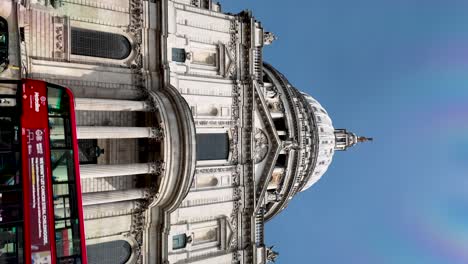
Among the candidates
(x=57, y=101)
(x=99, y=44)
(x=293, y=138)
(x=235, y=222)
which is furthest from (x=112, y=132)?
(x=293, y=138)

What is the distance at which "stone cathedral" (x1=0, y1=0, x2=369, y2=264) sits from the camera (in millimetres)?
29125

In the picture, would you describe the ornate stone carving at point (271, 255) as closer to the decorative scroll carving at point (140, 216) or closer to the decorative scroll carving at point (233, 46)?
the decorative scroll carving at point (140, 216)

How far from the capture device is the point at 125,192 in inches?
1200

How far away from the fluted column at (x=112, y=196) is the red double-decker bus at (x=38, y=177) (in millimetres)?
7456

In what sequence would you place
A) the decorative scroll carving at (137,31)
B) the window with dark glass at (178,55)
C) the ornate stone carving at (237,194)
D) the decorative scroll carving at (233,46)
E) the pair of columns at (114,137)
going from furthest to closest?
the decorative scroll carving at (233,46) < the ornate stone carving at (237,194) < the window with dark glass at (178,55) < the decorative scroll carving at (137,31) < the pair of columns at (114,137)

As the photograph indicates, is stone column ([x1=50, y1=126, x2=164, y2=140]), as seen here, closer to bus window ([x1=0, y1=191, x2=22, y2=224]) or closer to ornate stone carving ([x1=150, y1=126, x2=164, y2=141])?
ornate stone carving ([x1=150, y1=126, x2=164, y2=141])

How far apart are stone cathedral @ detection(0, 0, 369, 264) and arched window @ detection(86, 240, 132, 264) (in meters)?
0.06

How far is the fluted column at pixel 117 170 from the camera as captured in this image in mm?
28297

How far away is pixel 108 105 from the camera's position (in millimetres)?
29172

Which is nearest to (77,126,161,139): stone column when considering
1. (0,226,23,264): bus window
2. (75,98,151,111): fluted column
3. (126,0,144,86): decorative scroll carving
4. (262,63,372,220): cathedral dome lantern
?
(75,98,151,111): fluted column

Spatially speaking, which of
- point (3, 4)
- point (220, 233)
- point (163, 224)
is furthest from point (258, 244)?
point (3, 4)

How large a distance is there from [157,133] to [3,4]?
10.4 meters

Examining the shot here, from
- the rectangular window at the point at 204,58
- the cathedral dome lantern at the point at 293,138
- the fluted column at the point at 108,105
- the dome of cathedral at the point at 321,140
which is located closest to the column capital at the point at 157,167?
the fluted column at the point at 108,105

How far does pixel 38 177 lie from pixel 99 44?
12828mm
